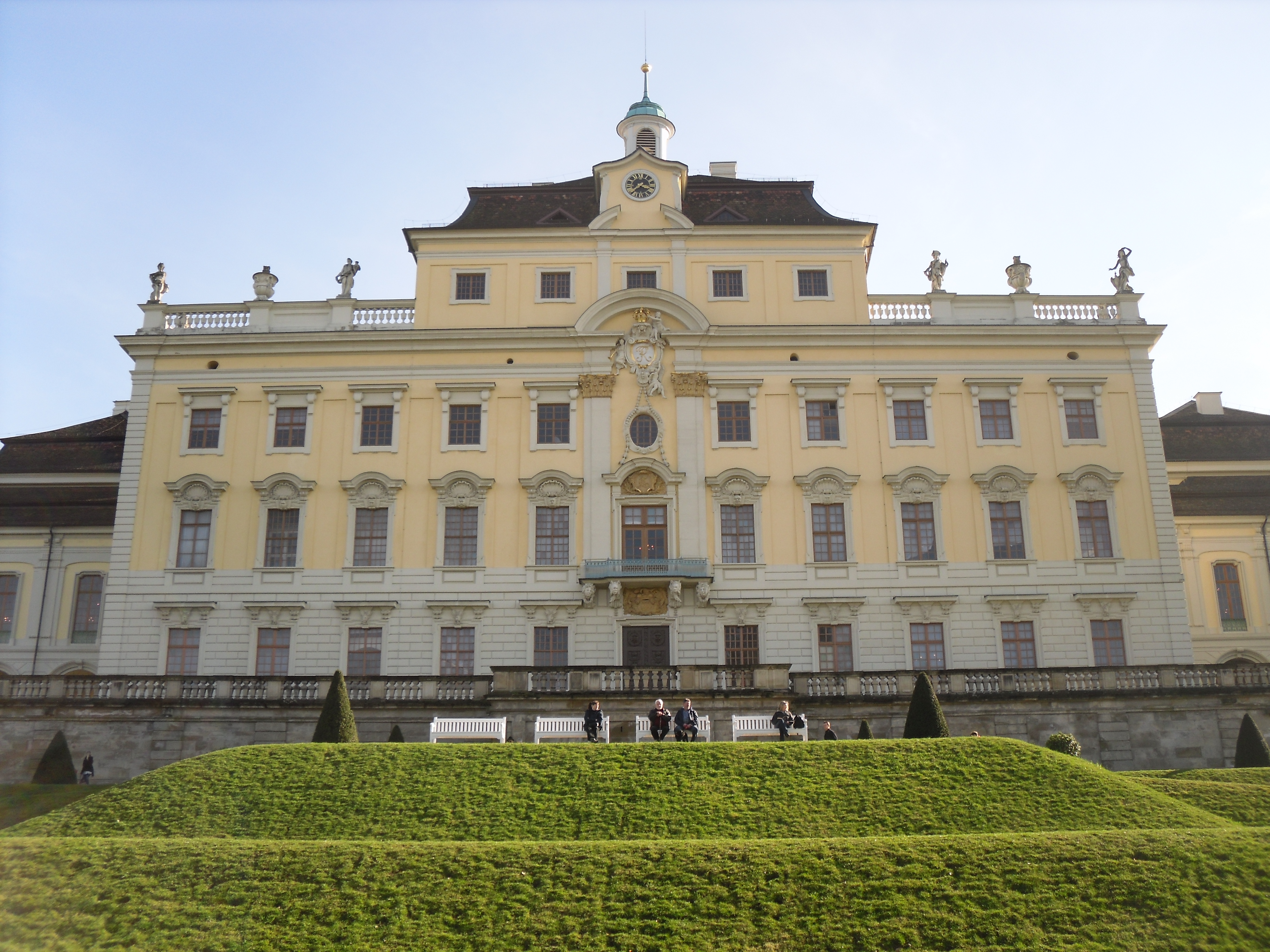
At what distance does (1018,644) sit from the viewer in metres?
37.2

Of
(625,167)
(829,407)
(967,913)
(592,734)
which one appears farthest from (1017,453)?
(967,913)

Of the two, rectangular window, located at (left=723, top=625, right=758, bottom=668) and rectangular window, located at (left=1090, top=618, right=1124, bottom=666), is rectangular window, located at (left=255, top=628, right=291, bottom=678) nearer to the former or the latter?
rectangular window, located at (left=723, top=625, right=758, bottom=668)

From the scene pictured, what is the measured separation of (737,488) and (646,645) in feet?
20.0

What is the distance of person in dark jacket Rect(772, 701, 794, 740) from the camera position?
85.4 feet

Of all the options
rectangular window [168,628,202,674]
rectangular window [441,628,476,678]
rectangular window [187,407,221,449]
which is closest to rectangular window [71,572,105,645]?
rectangular window [168,628,202,674]

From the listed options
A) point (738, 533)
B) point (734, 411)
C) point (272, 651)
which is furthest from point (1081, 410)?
point (272, 651)

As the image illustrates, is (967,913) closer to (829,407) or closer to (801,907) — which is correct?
(801,907)

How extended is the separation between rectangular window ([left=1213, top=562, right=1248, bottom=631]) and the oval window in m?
22.3

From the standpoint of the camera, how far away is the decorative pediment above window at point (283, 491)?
3828 centimetres

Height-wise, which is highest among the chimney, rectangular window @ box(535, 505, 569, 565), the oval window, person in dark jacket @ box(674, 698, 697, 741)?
the chimney

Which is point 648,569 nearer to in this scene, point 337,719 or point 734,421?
point 734,421

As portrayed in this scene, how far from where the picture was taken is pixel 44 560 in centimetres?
4288

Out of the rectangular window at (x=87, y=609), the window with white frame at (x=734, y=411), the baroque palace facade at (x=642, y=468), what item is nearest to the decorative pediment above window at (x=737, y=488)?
the baroque palace facade at (x=642, y=468)

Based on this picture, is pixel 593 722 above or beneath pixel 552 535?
beneath
